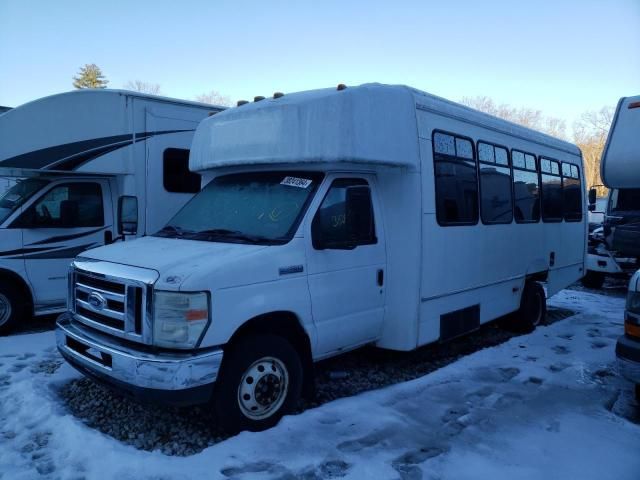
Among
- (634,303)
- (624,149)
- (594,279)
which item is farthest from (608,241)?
(594,279)

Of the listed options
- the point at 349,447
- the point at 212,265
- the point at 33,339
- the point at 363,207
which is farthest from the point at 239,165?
the point at 33,339

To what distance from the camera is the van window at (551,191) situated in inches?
329

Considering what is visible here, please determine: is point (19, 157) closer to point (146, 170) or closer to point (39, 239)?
point (39, 239)

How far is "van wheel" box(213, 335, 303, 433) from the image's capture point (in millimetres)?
4012

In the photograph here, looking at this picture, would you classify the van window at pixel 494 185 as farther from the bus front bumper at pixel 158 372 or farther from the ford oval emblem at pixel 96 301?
the ford oval emblem at pixel 96 301

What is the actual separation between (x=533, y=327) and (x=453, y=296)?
110 inches

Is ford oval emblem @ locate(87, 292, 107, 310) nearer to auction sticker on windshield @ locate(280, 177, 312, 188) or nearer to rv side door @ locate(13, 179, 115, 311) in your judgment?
auction sticker on windshield @ locate(280, 177, 312, 188)

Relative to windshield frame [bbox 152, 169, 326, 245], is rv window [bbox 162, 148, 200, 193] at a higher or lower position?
higher

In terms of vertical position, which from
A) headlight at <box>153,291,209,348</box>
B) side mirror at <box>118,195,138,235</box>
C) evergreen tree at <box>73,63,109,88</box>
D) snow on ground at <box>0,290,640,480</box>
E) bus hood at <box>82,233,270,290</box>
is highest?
evergreen tree at <box>73,63,109,88</box>

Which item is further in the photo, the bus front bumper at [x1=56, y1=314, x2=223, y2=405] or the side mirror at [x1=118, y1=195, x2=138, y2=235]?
the side mirror at [x1=118, y1=195, x2=138, y2=235]

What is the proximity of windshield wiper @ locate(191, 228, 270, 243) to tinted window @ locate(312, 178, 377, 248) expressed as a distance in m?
0.52

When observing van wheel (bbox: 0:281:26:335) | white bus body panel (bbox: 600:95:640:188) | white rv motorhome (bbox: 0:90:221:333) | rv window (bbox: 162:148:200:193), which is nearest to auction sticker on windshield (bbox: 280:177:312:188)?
white rv motorhome (bbox: 0:90:221:333)

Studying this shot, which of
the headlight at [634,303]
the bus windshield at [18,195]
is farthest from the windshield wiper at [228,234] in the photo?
the bus windshield at [18,195]

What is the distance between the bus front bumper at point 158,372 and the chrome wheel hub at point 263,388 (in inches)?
14.7
